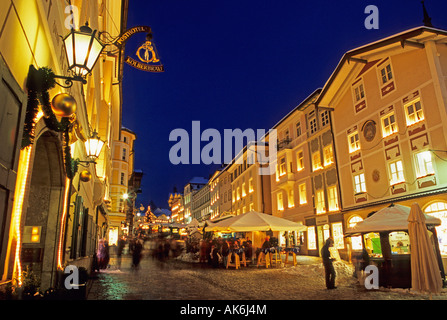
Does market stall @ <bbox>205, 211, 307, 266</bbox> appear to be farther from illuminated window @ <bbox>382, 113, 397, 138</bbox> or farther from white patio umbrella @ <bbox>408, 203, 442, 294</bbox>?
illuminated window @ <bbox>382, 113, 397, 138</bbox>

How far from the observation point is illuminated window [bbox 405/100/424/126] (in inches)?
649

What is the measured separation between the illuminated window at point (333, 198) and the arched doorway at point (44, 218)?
70.1 feet

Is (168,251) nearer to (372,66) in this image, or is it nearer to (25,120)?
(372,66)

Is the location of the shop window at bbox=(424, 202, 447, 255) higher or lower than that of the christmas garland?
lower

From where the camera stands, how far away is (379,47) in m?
18.7

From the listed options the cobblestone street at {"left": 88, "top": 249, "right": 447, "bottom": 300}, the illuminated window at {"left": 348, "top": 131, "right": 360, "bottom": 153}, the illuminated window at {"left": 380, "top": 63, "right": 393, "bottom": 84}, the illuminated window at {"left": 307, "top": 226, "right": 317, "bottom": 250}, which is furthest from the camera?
the illuminated window at {"left": 307, "top": 226, "right": 317, "bottom": 250}

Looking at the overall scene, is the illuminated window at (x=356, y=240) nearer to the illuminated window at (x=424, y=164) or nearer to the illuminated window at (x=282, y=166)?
the illuminated window at (x=424, y=164)

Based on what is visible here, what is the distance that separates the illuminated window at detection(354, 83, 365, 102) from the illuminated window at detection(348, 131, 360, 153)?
2.45 meters

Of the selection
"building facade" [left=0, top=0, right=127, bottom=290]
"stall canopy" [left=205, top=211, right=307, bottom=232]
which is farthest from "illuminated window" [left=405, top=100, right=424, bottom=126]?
"building facade" [left=0, top=0, right=127, bottom=290]

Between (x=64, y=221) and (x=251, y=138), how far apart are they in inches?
1410

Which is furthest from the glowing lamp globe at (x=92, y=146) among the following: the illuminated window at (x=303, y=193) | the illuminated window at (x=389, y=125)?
the illuminated window at (x=303, y=193)

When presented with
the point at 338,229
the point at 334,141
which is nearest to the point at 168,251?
the point at 338,229

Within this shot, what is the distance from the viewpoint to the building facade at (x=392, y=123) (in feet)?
50.4

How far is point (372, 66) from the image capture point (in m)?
20.5
